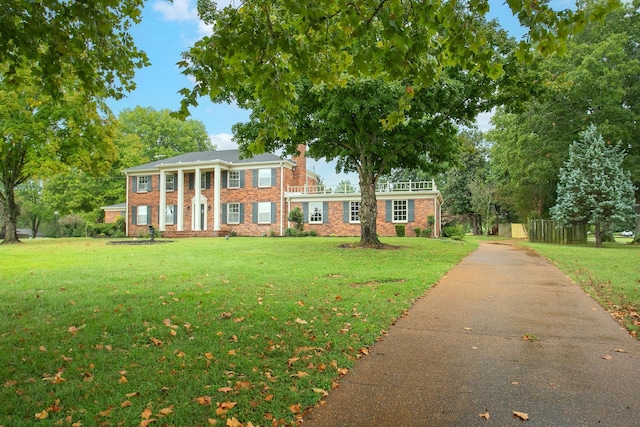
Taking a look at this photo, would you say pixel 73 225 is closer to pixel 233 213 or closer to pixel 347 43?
pixel 233 213

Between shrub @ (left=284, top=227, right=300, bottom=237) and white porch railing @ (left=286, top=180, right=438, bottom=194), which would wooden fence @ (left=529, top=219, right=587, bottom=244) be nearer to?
white porch railing @ (left=286, top=180, right=438, bottom=194)

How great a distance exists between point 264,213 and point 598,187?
20.9 metres

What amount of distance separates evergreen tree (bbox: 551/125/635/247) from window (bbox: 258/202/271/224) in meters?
19.0

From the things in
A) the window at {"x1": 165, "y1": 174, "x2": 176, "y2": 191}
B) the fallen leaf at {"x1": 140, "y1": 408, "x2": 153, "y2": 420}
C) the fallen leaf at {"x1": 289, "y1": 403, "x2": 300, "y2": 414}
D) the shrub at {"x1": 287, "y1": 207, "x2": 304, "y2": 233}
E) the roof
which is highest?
the roof

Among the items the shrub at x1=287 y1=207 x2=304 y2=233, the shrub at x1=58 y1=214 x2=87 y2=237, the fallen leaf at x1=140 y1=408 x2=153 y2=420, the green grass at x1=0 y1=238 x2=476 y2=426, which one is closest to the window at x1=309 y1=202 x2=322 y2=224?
the shrub at x1=287 y1=207 x2=304 y2=233

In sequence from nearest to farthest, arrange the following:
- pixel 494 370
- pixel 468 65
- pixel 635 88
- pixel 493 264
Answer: pixel 494 370, pixel 468 65, pixel 493 264, pixel 635 88

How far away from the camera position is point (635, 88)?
25406mm

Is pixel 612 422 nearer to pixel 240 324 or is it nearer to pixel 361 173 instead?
pixel 240 324

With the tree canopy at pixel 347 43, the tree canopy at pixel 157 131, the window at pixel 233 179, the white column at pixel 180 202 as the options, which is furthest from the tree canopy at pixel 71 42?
the tree canopy at pixel 157 131

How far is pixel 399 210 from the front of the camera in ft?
97.1

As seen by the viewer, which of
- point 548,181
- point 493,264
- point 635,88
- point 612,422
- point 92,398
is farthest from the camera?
point 548,181

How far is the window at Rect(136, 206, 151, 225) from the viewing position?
34.1 m

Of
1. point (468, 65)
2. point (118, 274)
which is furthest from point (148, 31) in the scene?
point (468, 65)

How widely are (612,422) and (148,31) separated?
8.30 metres
